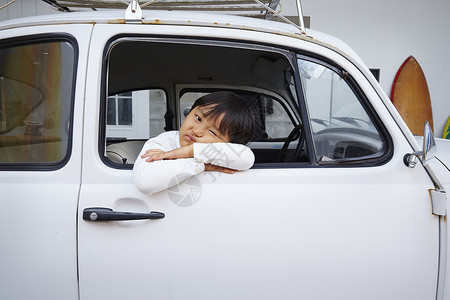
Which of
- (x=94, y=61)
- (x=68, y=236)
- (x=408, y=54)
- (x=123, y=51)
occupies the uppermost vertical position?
(x=408, y=54)

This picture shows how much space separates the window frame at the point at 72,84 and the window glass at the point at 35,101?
0.04 ft

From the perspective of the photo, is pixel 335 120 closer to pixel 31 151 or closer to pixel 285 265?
pixel 285 265

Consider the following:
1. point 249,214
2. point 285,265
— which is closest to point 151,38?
point 249,214

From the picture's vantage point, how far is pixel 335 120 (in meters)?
1.51

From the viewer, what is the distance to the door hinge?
1.29 meters

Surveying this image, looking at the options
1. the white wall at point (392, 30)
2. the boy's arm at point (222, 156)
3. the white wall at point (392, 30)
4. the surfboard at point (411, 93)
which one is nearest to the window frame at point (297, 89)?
the boy's arm at point (222, 156)

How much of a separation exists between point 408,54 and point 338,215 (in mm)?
5530

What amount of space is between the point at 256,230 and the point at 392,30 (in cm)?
565

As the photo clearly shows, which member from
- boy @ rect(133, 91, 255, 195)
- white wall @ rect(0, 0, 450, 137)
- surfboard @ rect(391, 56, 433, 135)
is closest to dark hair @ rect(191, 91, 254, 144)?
boy @ rect(133, 91, 255, 195)

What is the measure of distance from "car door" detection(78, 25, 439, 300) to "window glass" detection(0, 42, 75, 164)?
0.12 metres

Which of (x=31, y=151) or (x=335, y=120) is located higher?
(x=335, y=120)

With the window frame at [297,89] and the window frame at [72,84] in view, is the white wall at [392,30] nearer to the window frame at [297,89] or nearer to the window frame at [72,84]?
the window frame at [297,89]

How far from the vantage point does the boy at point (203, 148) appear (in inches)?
47.1

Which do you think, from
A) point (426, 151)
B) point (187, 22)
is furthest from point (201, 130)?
point (426, 151)
